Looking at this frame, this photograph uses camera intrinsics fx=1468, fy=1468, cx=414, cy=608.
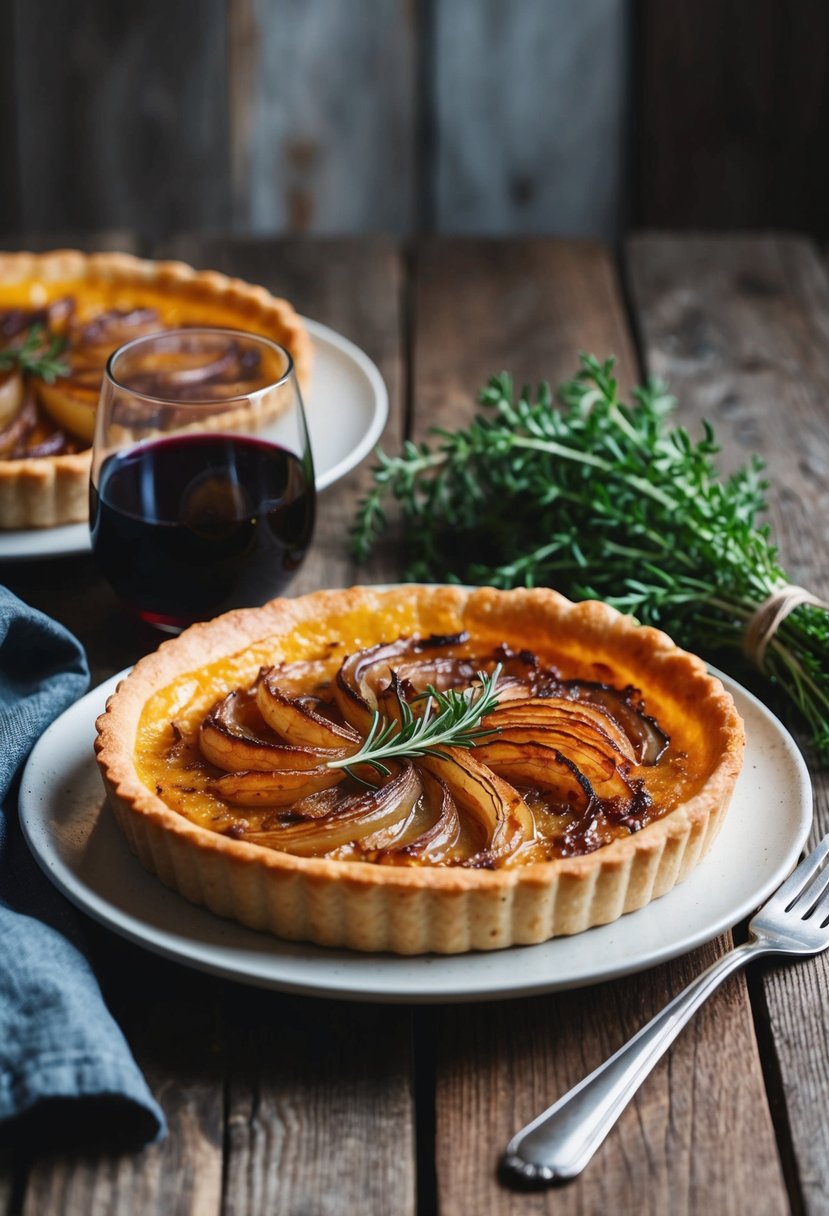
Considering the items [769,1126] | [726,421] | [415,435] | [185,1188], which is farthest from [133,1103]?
[726,421]

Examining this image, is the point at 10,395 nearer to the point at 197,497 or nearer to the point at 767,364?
the point at 197,497

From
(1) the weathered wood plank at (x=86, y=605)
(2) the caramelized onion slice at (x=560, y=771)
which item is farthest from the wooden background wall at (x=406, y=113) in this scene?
(2) the caramelized onion slice at (x=560, y=771)

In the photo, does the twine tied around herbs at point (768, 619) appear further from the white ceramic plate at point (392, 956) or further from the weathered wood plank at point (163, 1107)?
the weathered wood plank at point (163, 1107)

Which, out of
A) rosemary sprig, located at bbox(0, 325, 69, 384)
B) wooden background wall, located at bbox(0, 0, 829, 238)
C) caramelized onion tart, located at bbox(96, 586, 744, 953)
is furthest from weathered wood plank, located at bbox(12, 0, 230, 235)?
caramelized onion tart, located at bbox(96, 586, 744, 953)

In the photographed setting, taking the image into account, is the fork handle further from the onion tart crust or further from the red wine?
the onion tart crust

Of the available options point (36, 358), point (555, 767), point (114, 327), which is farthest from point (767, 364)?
point (555, 767)

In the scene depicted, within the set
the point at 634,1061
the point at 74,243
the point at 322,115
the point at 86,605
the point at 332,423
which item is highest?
the point at 634,1061
